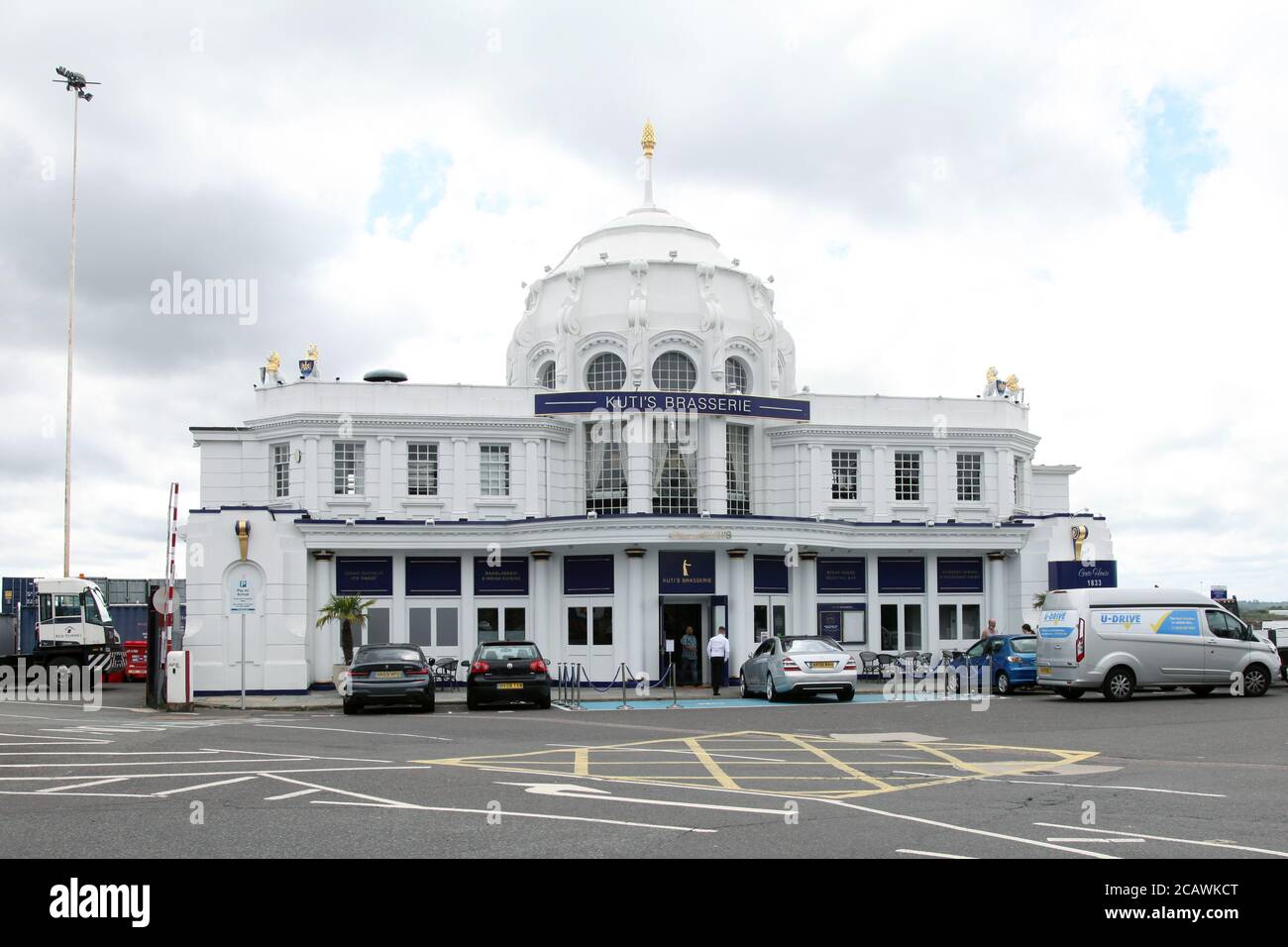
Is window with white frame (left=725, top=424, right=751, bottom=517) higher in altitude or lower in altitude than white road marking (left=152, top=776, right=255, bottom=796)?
higher

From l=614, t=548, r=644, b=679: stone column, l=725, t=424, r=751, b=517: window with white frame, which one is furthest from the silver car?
l=725, t=424, r=751, b=517: window with white frame

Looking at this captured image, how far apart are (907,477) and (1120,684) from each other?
45.2ft

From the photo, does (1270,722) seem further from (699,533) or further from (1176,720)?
(699,533)

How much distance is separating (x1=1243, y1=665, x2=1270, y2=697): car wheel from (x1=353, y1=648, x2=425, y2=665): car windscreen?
1712 cm

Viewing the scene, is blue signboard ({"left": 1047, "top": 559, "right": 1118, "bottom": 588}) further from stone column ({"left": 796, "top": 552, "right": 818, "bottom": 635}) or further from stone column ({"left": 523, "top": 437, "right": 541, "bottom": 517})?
stone column ({"left": 523, "top": 437, "right": 541, "bottom": 517})

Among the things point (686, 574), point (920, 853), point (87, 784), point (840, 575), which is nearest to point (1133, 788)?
point (920, 853)

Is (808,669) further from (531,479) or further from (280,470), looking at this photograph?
(280,470)

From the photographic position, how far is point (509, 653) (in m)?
25.8

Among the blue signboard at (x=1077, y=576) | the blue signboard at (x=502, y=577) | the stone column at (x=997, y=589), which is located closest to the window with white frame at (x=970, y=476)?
the stone column at (x=997, y=589)

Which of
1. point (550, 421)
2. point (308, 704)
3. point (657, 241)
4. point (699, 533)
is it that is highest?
point (657, 241)

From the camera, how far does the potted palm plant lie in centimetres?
3192
